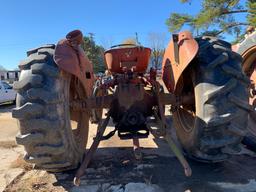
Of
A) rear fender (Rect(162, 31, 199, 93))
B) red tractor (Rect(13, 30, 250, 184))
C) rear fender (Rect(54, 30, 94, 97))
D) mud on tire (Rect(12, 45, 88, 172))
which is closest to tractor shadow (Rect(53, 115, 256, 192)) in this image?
red tractor (Rect(13, 30, 250, 184))

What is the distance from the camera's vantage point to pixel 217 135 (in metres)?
3.43

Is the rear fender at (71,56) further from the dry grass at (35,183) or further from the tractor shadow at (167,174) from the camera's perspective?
the dry grass at (35,183)

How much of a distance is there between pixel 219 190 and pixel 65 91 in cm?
202

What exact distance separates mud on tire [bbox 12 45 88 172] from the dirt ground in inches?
23.0

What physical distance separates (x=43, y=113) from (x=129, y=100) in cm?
119

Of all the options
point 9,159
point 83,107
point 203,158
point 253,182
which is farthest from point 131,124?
point 9,159

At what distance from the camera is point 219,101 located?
3.32 m

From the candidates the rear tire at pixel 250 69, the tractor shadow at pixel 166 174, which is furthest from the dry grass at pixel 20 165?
the rear tire at pixel 250 69

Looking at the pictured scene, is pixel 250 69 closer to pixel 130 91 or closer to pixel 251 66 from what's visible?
pixel 251 66

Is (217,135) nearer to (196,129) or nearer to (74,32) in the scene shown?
(196,129)

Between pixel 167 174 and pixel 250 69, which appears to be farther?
pixel 250 69

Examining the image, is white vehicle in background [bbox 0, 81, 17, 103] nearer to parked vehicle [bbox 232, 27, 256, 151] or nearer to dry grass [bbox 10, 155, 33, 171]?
dry grass [bbox 10, 155, 33, 171]

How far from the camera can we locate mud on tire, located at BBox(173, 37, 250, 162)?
10.9ft

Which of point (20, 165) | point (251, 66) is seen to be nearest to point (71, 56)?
point (20, 165)
